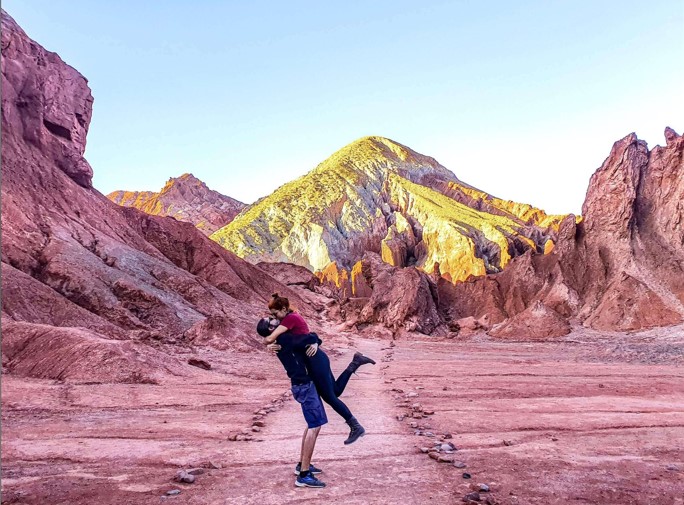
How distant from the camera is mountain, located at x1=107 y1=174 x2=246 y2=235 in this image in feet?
430

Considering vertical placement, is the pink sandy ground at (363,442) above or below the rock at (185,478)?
below

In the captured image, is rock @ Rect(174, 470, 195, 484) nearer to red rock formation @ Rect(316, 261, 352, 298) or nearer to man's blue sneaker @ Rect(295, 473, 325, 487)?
man's blue sneaker @ Rect(295, 473, 325, 487)

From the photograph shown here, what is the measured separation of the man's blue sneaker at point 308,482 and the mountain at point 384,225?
221ft

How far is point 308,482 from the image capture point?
5.39 meters

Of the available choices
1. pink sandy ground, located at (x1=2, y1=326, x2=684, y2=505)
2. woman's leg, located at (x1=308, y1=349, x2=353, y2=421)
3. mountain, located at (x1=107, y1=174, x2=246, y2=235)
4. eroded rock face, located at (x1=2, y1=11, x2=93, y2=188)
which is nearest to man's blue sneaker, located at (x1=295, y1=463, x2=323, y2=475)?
pink sandy ground, located at (x1=2, y1=326, x2=684, y2=505)

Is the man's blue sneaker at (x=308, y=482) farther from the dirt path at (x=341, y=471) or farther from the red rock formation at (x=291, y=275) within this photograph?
A: the red rock formation at (x=291, y=275)

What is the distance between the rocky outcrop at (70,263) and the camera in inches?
638

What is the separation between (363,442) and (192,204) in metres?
142

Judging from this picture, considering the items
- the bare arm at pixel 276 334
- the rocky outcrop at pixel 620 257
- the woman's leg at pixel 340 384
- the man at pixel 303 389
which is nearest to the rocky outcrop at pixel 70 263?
the woman's leg at pixel 340 384

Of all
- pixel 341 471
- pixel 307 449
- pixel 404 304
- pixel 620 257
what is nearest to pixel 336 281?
pixel 404 304

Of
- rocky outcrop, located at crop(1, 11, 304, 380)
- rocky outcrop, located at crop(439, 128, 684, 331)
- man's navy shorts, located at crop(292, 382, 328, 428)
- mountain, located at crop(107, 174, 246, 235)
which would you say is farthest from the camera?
mountain, located at crop(107, 174, 246, 235)

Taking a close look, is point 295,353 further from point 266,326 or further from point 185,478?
point 185,478

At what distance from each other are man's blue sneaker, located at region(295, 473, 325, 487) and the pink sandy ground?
0.34ft

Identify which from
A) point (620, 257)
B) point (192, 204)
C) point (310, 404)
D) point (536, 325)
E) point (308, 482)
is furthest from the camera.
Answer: point (192, 204)
